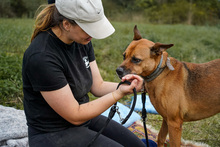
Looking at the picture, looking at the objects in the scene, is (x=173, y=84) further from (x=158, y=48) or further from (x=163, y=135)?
(x=163, y=135)

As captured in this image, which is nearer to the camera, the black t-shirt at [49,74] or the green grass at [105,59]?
the black t-shirt at [49,74]

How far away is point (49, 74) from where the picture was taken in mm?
1778

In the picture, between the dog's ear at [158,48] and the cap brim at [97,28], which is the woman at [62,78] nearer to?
the cap brim at [97,28]

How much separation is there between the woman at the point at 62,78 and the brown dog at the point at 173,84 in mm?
831

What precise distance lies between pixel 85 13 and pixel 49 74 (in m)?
0.59

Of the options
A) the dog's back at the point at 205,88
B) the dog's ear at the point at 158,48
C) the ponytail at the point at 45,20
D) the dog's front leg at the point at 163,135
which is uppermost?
the ponytail at the point at 45,20

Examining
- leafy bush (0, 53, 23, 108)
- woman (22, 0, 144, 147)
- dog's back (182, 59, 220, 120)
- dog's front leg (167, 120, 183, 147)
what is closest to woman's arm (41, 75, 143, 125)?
woman (22, 0, 144, 147)

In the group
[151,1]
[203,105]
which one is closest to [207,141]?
[203,105]

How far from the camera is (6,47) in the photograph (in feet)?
18.1

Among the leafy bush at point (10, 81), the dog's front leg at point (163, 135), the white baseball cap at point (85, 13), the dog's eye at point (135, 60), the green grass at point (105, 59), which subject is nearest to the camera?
the white baseball cap at point (85, 13)

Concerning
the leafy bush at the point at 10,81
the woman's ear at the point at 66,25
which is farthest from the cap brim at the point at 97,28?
the leafy bush at the point at 10,81

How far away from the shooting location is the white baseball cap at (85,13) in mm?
1771

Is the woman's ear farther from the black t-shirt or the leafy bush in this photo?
the leafy bush

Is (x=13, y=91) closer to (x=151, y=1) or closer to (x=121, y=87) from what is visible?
(x=121, y=87)
